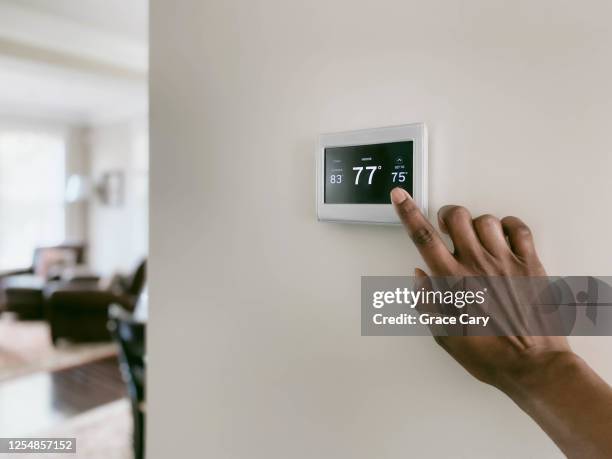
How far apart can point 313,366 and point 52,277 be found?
231 inches

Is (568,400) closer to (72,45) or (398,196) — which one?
(398,196)

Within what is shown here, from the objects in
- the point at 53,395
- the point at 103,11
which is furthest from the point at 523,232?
the point at 53,395

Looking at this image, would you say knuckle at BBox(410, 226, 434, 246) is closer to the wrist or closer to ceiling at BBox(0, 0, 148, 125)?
the wrist

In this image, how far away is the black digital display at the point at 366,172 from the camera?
0.51 meters

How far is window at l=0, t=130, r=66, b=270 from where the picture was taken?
6.42 m

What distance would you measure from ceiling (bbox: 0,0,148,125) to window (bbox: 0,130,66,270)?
1.23m

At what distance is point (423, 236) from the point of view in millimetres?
450

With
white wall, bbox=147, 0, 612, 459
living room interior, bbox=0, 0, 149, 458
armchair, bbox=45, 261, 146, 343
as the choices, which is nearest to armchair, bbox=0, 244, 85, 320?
living room interior, bbox=0, 0, 149, 458

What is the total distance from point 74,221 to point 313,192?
735cm

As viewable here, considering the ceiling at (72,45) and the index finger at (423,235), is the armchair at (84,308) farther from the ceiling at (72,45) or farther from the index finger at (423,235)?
the index finger at (423,235)

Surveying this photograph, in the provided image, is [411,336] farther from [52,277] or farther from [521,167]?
[52,277]

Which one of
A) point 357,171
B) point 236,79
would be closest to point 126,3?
point 236,79

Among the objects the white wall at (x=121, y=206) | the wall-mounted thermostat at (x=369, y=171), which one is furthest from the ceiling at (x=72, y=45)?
the wall-mounted thermostat at (x=369, y=171)

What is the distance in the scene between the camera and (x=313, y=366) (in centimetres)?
63
